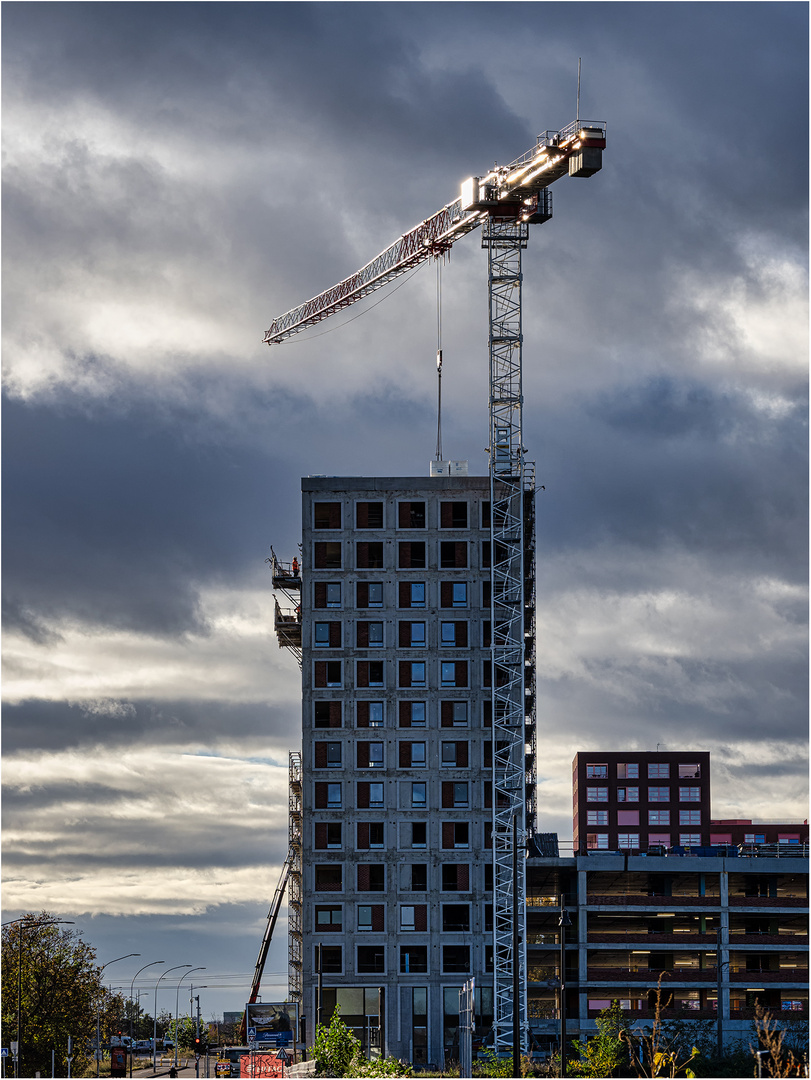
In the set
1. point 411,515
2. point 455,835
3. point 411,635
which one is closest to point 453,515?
point 411,515

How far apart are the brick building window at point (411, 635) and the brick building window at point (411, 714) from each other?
5065 mm

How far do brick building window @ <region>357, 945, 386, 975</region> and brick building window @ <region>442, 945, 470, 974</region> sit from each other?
5.16 metres

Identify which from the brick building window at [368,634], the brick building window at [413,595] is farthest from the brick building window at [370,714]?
the brick building window at [413,595]

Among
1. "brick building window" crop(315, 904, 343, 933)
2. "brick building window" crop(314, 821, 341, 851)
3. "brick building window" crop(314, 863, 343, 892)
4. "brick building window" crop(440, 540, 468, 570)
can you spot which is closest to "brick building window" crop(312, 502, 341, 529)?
"brick building window" crop(440, 540, 468, 570)

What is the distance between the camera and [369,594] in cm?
12612

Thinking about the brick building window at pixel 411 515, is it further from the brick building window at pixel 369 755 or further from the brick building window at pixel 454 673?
the brick building window at pixel 369 755

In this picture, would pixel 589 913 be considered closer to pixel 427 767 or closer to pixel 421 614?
pixel 427 767

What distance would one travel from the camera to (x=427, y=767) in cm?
12331

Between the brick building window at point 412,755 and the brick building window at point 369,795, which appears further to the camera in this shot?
the brick building window at point 412,755

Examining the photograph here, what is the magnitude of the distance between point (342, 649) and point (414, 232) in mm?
45226

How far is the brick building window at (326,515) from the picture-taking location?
418 ft

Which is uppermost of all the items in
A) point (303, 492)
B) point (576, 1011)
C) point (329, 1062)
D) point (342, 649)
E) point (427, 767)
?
point (303, 492)

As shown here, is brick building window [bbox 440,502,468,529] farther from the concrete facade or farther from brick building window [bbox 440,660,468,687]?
brick building window [bbox 440,660,468,687]

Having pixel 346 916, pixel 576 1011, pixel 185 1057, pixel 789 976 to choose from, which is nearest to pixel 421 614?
pixel 346 916
